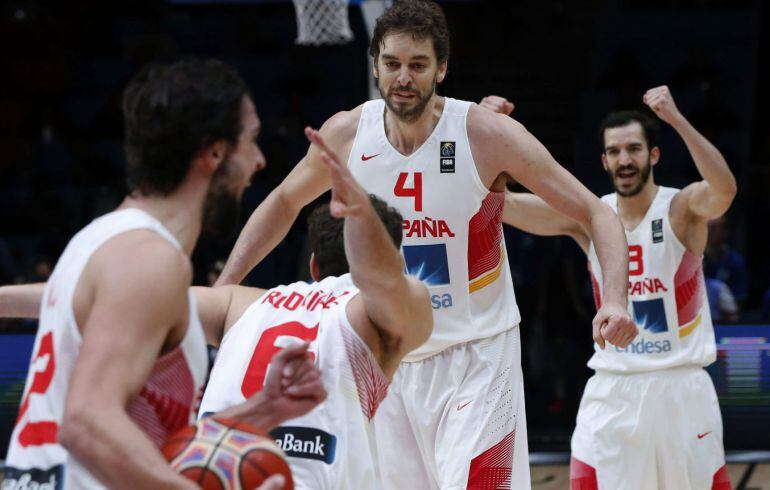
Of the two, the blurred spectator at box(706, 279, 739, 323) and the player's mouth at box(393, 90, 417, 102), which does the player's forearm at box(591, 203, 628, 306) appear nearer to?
the player's mouth at box(393, 90, 417, 102)

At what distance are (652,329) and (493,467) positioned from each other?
6.15 feet

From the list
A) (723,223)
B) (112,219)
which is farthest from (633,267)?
(112,219)

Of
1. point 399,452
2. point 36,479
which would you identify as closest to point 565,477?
point 399,452

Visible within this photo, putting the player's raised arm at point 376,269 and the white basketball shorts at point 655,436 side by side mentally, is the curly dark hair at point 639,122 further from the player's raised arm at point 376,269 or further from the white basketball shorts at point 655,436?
the player's raised arm at point 376,269

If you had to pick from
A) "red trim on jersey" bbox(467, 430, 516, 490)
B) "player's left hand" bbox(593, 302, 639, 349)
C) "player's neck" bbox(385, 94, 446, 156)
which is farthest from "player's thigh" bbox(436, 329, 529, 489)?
"player's neck" bbox(385, 94, 446, 156)

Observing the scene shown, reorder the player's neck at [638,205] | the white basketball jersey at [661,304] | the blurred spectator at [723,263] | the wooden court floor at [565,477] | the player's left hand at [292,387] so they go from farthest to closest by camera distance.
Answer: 1. the blurred spectator at [723,263]
2. the wooden court floor at [565,477]
3. the player's neck at [638,205]
4. the white basketball jersey at [661,304]
5. the player's left hand at [292,387]

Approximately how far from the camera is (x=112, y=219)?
2643mm

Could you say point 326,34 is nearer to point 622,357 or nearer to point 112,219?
point 622,357

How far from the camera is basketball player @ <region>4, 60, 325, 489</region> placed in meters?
2.39

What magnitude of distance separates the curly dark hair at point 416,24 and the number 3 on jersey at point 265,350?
5.54 ft

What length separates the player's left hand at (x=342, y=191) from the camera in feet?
10.5

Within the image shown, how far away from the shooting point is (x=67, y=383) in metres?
2.56

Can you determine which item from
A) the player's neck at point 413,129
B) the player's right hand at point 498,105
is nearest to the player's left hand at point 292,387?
the player's neck at point 413,129

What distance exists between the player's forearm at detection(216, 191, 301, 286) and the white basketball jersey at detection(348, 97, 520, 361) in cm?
44
